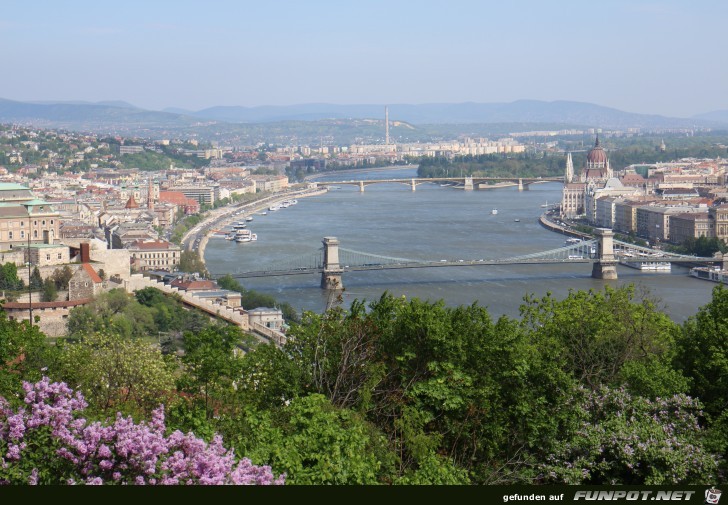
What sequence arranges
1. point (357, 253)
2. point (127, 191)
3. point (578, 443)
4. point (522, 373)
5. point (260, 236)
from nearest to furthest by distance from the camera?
point (578, 443) < point (522, 373) < point (357, 253) < point (260, 236) < point (127, 191)

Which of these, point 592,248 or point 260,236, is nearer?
point 592,248

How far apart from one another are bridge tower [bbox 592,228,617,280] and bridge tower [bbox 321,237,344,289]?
329 centimetres

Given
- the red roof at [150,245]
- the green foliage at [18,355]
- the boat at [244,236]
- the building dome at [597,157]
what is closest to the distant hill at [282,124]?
the building dome at [597,157]

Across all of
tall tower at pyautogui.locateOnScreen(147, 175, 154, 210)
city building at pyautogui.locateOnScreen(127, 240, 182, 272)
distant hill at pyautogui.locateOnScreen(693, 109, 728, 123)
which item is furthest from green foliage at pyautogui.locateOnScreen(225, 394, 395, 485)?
distant hill at pyautogui.locateOnScreen(693, 109, 728, 123)

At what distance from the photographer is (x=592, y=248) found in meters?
17.0

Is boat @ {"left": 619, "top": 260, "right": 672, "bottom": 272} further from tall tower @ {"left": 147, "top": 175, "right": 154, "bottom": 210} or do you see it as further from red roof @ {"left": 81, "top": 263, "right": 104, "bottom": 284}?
tall tower @ {"left": 147, "top": 175, "right": 154, "bottom": 210}

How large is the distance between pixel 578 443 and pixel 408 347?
2.24 ft

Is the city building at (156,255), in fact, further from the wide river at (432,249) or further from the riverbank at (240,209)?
the riverbank at (240,209)

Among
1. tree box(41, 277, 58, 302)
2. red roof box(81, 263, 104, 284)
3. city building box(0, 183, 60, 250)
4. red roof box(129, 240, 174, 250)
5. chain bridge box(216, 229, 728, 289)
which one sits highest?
city building box(0, 183, 60, 250)

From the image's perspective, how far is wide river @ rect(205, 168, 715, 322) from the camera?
1271cm

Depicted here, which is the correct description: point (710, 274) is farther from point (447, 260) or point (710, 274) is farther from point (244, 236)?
point (244, 236)

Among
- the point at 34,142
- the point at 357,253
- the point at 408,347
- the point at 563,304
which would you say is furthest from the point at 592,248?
the point at 34,142

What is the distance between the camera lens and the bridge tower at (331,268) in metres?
13.8

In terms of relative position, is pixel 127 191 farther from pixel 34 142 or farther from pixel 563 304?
pixel 563 304
